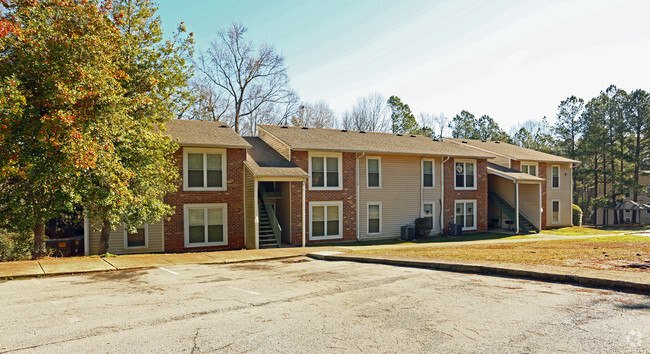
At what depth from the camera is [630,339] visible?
4.70 meters

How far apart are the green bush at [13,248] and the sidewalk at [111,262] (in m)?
2.96

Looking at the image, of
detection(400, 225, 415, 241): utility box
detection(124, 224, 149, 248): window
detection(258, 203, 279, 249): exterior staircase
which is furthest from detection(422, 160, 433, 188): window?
detection(124, 224, 149, 248): window

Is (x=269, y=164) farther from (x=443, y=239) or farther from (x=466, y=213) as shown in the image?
(x=466, y=213)

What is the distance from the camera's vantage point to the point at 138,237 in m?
17.0

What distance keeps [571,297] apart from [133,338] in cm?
642

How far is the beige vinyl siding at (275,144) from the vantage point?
20617 mm

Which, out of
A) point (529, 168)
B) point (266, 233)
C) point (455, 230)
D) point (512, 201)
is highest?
point (529, 168)

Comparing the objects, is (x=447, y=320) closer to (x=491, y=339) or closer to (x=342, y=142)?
(x=491, y=339)

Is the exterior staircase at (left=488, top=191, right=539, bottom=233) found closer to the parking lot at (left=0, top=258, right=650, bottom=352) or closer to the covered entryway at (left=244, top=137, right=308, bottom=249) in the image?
the covered entryway at (left=244, top=137, right=308, bottom=249)

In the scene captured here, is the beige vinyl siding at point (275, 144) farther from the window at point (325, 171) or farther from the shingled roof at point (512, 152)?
the shingled roof at point (512, 152)

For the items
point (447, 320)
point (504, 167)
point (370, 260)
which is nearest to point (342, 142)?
point (370, 260)

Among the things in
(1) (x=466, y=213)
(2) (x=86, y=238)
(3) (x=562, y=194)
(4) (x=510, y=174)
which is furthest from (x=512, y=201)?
(2) (x=86, y=238)

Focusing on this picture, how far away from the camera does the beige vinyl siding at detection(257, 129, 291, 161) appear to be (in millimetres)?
20617

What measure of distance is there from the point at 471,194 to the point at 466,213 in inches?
47.2
